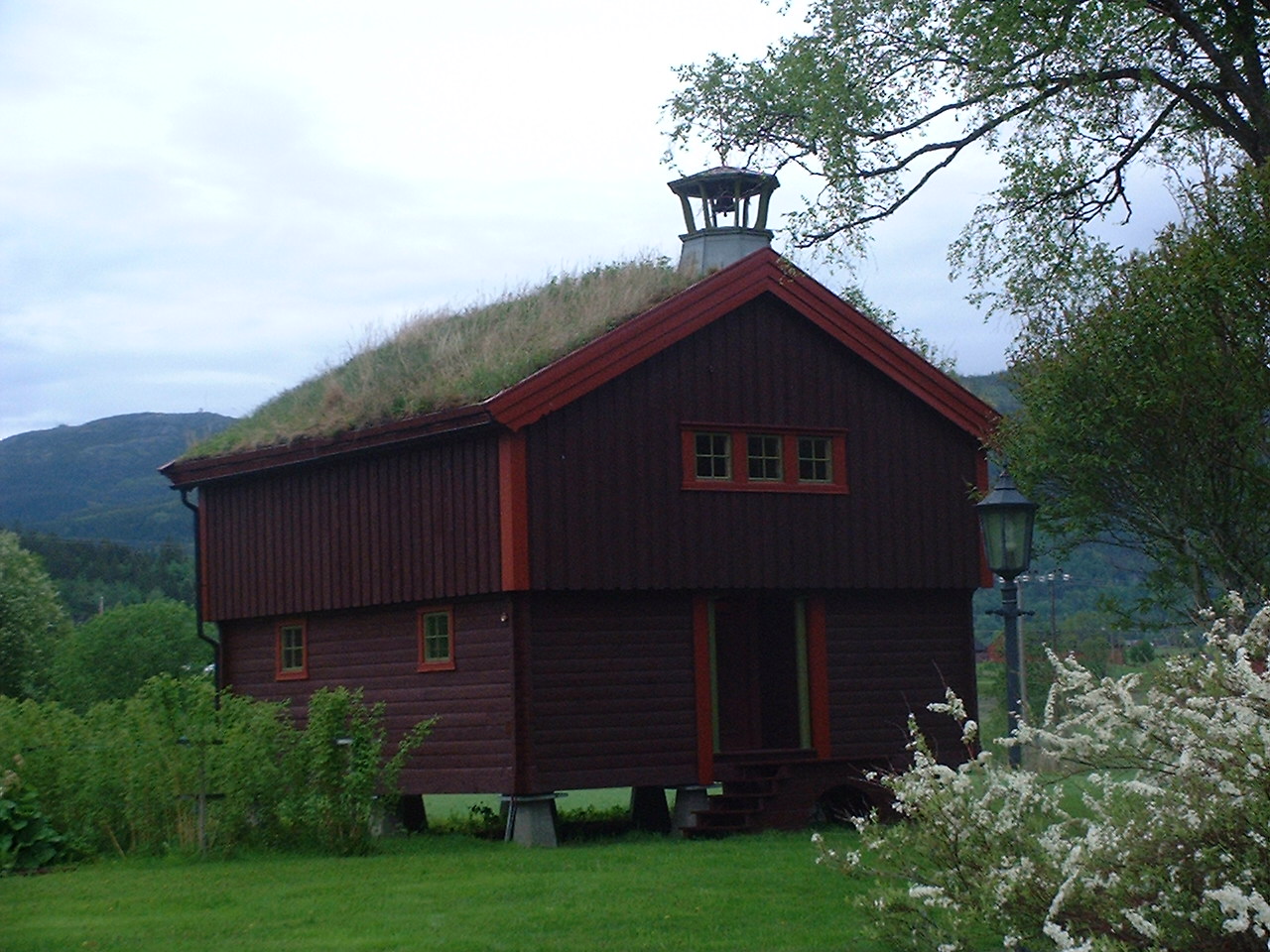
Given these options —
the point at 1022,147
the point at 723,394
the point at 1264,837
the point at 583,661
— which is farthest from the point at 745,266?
the point at 1264,837

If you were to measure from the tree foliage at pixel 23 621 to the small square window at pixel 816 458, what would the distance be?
32773mm

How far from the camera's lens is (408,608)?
863 inches

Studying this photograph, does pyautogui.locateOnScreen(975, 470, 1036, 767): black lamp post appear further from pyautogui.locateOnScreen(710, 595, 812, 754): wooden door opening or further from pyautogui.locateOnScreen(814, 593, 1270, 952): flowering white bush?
pyautogui.locateOnScreen(710, 595, 812, 754): wooden door opening

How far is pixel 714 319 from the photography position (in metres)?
21.6

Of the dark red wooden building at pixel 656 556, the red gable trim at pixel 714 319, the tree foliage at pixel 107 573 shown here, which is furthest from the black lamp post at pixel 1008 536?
the tree foliage at pixel 107 573

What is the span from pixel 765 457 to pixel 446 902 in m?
9.14

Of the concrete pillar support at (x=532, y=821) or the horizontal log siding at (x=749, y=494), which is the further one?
the horizontal log siding at (x=749, y=494)

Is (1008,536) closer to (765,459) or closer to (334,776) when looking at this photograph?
(334,776)

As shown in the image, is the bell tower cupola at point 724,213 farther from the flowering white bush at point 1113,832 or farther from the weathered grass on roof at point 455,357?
the flowering white bush at point 1113,832

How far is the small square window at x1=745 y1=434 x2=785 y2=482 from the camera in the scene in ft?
72.9

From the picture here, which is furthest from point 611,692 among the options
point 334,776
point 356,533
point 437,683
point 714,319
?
point 714,319

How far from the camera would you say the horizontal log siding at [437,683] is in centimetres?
2023

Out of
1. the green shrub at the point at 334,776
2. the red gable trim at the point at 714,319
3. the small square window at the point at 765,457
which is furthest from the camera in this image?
the small square window at the point at 765,457

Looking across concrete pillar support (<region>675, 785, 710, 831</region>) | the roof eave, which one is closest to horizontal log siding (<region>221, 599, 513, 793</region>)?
the roof eave
